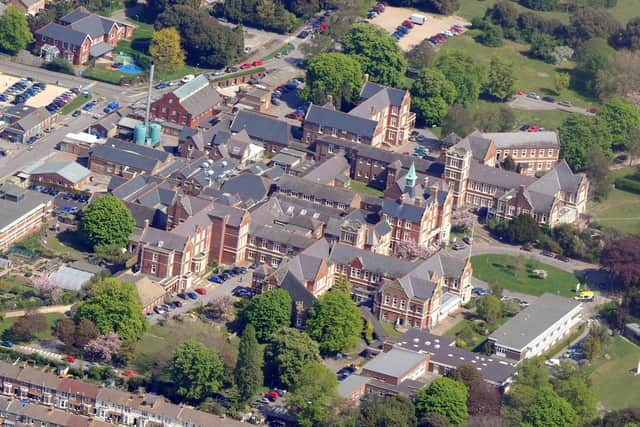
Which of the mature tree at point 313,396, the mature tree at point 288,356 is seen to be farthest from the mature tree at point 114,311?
the mature tree at point 313,396

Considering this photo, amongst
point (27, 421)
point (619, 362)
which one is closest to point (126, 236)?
point (27, 421)

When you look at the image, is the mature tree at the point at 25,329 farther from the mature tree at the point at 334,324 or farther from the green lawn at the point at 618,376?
the green lawn at the point at 618,376

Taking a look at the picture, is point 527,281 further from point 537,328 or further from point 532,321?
point 537,328

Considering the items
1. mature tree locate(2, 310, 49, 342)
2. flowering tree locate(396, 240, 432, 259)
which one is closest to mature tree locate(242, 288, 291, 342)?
mature tree locate(2, 310, 49, 342)

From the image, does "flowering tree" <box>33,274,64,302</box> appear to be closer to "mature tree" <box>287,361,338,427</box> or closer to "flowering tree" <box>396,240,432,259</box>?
"mature tree" <box>287,361,338,427</box>

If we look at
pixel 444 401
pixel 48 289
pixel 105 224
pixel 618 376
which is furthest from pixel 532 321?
pixel 48 289

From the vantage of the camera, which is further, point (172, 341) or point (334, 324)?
point (334, 324)

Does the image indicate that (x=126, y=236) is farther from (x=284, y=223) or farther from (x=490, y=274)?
(x=490, y=274)
